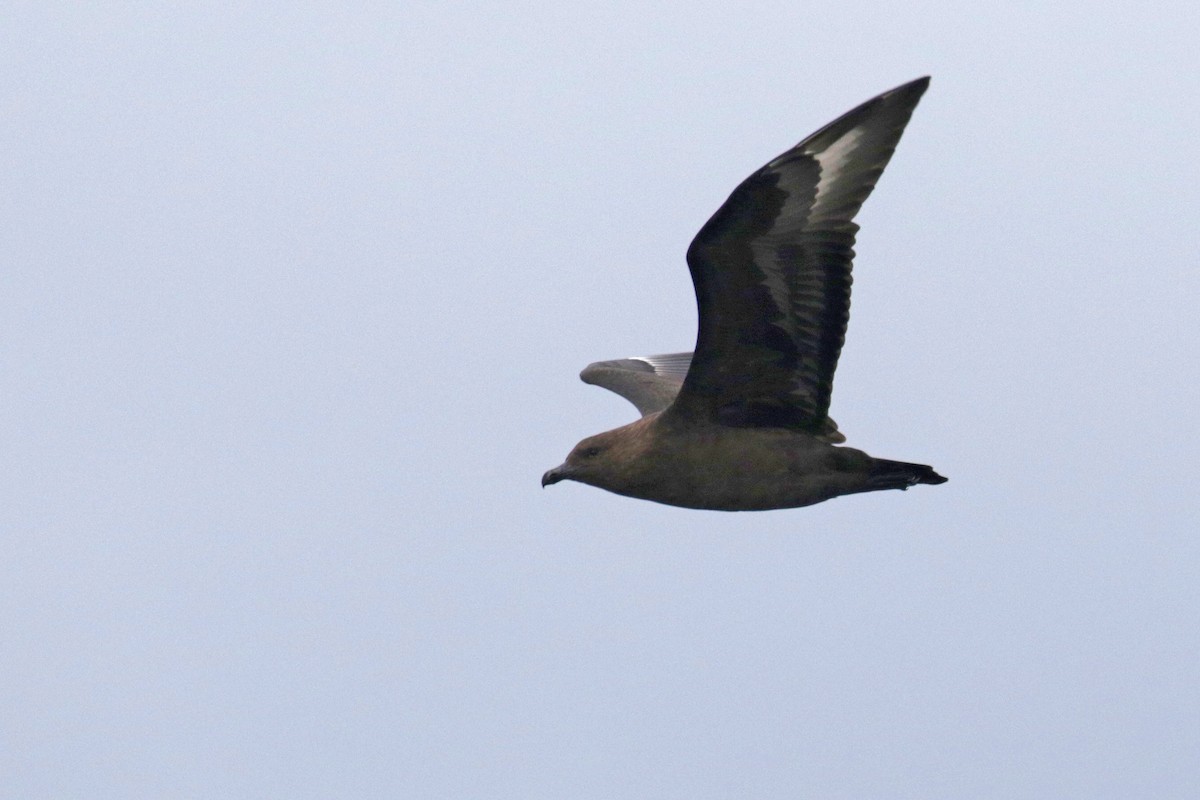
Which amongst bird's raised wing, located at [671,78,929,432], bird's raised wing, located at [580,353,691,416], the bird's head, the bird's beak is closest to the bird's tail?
bird's raised wing, located at [671,78,929,432]

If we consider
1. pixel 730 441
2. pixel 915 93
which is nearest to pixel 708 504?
pixel 730 441

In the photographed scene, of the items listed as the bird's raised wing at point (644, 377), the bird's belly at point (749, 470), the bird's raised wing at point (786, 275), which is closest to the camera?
the bird's raised wing at point (786, 275)

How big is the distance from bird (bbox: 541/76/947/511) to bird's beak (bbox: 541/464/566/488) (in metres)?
0.01

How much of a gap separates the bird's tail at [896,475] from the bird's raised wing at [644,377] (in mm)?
2067

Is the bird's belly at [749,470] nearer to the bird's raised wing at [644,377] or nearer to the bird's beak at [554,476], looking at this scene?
the bird's beak at [554,476]

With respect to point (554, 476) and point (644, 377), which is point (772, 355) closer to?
point (554, 476)

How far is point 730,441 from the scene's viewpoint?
401 inches

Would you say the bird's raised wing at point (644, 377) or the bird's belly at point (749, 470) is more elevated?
the bird's raised wing at point (644, 377)

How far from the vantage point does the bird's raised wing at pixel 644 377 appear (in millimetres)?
12336

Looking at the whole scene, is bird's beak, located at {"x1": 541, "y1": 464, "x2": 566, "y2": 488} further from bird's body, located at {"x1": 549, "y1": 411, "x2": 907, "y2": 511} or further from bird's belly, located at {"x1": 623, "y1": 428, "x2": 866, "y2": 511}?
bird's belly, located at {"x1": 623, "y1": 428, "x2": 866, "y2": 511}

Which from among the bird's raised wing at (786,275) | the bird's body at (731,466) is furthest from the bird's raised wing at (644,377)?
the bird's raised wing at (786,275)

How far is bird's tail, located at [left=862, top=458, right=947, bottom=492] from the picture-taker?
10.3 metres

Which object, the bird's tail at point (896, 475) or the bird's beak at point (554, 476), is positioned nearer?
the bird's tail at point (896, 475)

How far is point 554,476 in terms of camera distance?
10586mm
